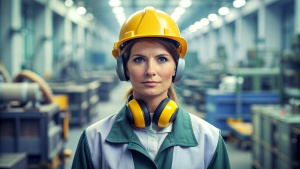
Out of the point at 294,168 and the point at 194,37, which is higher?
the point at 194,37

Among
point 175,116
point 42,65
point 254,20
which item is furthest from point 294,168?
point 254,20

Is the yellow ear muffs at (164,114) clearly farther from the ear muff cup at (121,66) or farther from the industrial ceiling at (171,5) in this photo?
the industrial ceiling at (171,5)

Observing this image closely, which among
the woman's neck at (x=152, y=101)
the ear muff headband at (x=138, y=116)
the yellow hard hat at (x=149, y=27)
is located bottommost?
the ear muff headband at (x=138, y=116)

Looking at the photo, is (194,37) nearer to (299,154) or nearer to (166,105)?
(299,154)

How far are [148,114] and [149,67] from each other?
0.77 feet

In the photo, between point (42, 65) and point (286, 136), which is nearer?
point (286, 136)

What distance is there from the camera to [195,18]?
64.3 feet

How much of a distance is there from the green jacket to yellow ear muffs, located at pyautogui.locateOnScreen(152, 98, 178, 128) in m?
0.05

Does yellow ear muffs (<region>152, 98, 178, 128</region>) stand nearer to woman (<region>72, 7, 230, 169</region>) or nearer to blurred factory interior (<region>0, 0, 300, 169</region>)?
woman (<region>72, 7, 230, 169</region>)

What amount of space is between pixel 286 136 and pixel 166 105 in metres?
2.97

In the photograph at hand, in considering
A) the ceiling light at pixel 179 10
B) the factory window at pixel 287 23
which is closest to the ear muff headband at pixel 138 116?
the factory window at pixel 287 23

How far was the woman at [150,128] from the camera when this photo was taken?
1.38m

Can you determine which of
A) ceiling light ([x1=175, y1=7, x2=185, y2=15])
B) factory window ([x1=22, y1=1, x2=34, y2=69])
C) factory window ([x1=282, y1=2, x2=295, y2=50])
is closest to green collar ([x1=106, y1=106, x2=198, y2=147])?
factory window ([x1=22, y1=1, x2=34, y2=69])

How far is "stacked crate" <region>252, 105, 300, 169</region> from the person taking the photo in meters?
3.71
